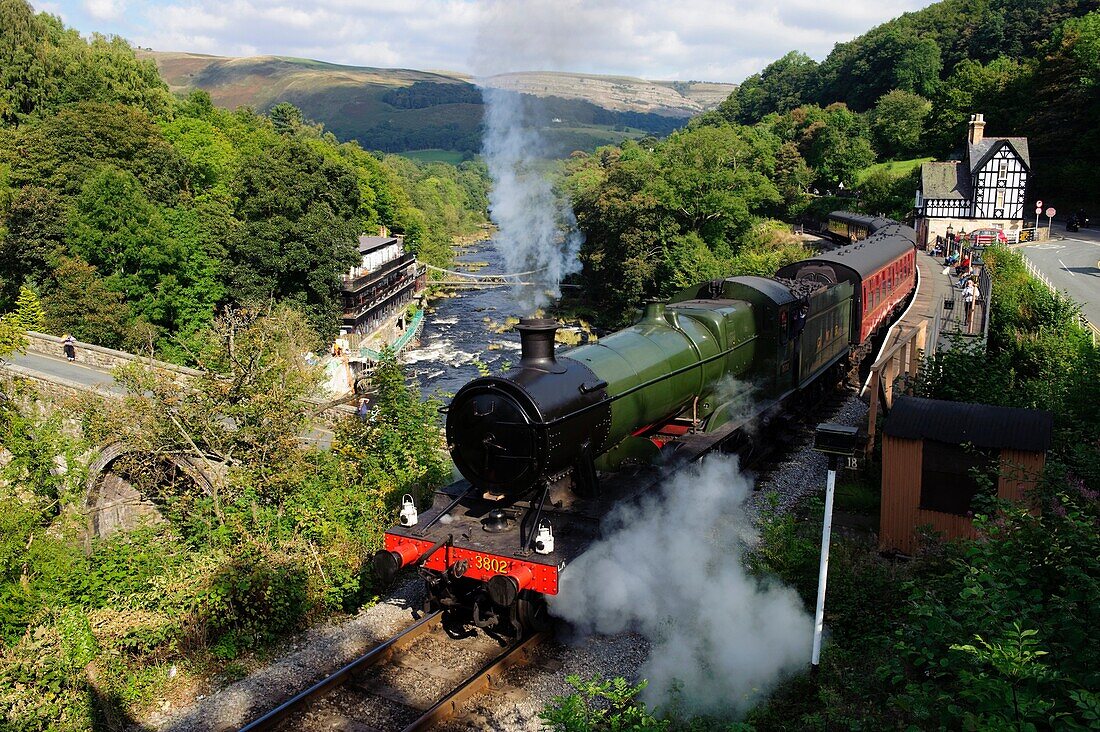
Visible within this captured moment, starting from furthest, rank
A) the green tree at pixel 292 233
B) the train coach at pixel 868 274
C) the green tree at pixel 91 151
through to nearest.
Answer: the green tree at pixel 292 233 → the green tree at pixel 91 151 → the train coach at pixel 868 274

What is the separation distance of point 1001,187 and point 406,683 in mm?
55741

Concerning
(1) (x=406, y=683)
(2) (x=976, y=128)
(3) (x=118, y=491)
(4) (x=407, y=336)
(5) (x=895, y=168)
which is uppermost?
(2) (x=976, y=128)

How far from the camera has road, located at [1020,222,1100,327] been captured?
2361cm

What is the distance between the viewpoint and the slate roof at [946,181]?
52219mm

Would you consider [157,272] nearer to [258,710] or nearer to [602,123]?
[258,710]

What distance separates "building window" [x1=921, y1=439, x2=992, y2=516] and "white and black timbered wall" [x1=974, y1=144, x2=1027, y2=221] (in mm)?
49361

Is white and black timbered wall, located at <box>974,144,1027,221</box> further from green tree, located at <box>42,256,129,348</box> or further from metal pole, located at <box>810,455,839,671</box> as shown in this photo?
metal pole, located at <box>810,455,839,671</box>

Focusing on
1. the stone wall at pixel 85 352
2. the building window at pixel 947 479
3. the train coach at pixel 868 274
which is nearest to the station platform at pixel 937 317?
the train coach at pixel 868 274

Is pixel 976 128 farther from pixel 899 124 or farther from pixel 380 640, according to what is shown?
pixel 380 640

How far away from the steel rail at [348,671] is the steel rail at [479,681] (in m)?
1.05

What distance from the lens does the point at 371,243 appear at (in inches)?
2041

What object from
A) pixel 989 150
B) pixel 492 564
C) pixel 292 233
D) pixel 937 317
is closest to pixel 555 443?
pixel 492 564

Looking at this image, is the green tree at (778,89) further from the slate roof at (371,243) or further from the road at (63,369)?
the road at (63,369)

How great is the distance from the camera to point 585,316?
49.9m
